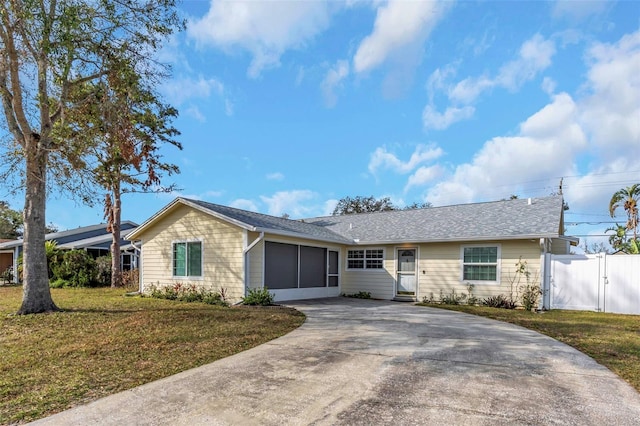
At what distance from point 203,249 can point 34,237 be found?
4.82m

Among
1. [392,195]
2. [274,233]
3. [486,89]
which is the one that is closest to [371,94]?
[486,89]

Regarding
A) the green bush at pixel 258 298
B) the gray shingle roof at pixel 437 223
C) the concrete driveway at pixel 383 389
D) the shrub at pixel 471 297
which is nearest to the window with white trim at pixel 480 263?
the shrub at pixel 471 297

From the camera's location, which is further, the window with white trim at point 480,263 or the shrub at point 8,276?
the shrub at point 8,276

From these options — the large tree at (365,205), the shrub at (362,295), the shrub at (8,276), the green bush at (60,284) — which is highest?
the large tree at (365,205)

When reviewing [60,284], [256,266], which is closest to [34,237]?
[256,266]

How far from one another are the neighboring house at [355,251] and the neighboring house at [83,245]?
9264 millimetres

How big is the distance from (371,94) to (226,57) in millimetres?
6313

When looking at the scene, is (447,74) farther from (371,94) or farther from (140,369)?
(140,369)

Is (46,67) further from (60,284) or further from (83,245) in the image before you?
(83,245)

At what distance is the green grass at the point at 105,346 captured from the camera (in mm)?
4255

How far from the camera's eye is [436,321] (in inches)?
362

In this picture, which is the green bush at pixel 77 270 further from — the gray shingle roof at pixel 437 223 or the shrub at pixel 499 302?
the shrub at pixel 499 302

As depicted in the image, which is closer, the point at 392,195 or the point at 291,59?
the point at 291,59

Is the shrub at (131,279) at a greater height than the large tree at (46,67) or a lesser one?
lesser
